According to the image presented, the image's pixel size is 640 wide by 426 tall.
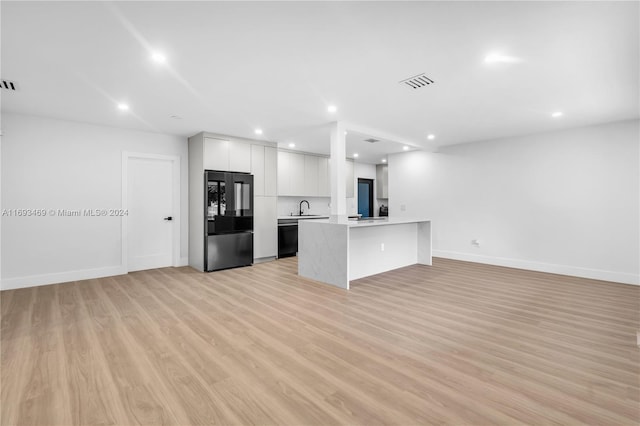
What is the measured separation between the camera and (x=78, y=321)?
9.82 feet

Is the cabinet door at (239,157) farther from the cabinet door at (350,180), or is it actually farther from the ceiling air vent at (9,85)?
the cabinet door at (350,180)

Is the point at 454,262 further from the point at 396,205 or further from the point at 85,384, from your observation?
the point at 85,384

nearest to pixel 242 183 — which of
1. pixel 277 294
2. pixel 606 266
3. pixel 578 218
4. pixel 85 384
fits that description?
pixel 277 294

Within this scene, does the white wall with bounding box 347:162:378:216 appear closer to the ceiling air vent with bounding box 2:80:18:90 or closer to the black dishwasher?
the black dishwasher

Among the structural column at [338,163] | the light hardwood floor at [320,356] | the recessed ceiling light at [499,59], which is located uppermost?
the recessed ceiling light at [499,59]

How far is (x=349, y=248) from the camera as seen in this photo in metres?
4.45

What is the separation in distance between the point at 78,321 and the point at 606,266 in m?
7.50

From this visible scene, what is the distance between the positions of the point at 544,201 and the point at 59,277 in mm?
8438

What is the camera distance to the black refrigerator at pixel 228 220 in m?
5.23

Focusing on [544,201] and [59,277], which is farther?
[544,201]

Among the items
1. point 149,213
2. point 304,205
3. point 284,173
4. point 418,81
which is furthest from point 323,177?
point 418,81

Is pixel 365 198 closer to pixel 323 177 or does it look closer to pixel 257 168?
pixel 323 177

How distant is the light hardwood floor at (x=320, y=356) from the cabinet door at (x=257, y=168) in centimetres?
250

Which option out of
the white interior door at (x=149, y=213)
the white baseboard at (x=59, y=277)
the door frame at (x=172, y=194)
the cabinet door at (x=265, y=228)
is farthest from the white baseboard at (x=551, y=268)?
the white baseboard at (x=59, y=277)
